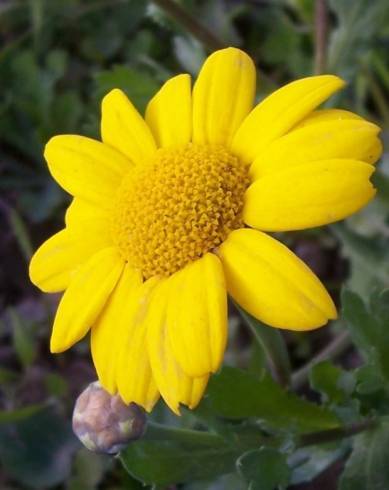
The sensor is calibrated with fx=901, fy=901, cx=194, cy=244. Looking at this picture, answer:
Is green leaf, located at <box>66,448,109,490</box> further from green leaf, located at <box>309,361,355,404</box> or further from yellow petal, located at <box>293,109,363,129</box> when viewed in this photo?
yellow petal, located at <box>293,109,363,129</box>

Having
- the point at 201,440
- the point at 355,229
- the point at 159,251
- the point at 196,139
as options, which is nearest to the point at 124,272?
the point at 159,251

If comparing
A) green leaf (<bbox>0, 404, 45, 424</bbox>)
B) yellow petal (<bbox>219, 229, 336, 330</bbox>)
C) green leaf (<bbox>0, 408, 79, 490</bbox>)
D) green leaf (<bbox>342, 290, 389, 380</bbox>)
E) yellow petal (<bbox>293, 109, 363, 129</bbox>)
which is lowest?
green leaf (<bbox>0, 408, 79, 490</bbox>)

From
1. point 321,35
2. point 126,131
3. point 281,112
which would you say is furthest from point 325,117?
point 321,35

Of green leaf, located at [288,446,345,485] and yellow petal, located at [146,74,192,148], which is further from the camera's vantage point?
green leaf, located at [288,446,345,485]

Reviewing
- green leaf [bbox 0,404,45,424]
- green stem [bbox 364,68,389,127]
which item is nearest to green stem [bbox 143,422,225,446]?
green leaf [bbox 0,404,45,424]

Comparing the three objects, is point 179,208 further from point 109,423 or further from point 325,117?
point 109,423

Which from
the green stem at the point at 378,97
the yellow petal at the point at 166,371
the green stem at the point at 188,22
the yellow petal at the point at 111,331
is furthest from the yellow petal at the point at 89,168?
the green stem at the point at 378,97

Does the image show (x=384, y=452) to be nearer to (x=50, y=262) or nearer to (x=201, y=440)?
(x=201, y=440)
